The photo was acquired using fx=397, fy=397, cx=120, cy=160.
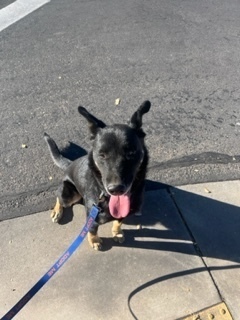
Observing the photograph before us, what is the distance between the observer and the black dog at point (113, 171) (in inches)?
127

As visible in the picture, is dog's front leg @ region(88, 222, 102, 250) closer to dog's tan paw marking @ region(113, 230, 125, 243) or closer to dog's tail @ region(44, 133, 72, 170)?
dog's tan paw marking @ region(113, 230, 125, 243)

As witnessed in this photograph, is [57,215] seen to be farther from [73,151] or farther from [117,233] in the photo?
[73,151]

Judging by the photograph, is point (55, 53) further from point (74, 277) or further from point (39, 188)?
point (74, 277)

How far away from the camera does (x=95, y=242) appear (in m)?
3.73

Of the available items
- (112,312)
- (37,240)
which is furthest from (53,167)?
(112,312)

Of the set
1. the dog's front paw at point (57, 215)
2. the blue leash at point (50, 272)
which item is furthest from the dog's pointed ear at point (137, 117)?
the dog's front paw at point (57, 215)

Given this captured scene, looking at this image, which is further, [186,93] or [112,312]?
[186,93]

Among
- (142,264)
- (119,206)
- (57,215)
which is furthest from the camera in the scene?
(57,215)

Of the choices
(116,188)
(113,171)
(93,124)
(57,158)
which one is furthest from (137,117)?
(57,158)

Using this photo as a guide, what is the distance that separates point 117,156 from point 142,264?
3.56 feet

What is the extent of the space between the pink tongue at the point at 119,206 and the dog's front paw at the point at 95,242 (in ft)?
1.43

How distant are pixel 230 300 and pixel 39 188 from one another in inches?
90.2

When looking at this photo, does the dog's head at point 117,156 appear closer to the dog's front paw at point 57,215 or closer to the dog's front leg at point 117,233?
the dog's front leg at point 117,233

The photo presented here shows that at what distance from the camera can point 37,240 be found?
382 centimetres
